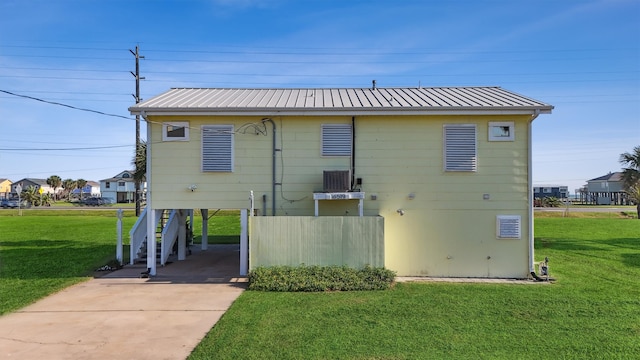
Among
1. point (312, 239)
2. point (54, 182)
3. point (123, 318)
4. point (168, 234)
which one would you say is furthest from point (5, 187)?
point (312, 239)

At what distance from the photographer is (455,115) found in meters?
10.4

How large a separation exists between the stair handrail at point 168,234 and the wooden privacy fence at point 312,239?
A: 3896 mm

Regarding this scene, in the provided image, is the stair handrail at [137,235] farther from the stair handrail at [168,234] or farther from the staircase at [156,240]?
the stair handrail at [168,234]

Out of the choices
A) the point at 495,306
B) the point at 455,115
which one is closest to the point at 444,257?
the point at 495,306

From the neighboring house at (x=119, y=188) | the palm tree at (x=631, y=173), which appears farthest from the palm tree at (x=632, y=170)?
the neighboring house at (x=119, y=188)

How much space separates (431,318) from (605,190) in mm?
73377

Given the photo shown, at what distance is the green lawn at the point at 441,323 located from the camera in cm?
527

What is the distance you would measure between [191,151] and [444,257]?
7.27 m

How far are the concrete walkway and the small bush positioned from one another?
608mm

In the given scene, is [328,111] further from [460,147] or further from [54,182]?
[54,182]

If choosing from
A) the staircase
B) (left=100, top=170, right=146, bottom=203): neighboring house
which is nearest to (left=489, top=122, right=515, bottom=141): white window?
the staircase

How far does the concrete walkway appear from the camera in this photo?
5.51 metres

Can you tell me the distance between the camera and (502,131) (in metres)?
10.5

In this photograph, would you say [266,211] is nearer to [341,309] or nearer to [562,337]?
[341,309]
